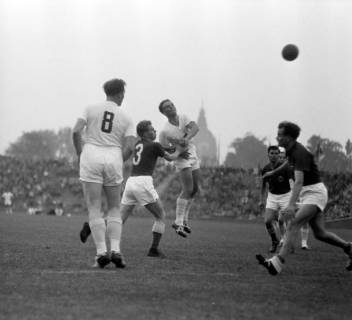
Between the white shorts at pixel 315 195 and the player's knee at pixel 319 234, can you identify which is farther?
the player's knee at pixel 319 234

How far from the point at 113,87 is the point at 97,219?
1764 mm

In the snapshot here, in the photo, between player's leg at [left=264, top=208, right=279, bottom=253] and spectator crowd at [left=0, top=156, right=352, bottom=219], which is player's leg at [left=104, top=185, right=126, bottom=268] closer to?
player's leg at [left=264, top=208, right=279, bottom=253]

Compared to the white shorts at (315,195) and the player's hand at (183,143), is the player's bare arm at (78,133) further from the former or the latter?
the player's hand at (183,143)

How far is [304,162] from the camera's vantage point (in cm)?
856

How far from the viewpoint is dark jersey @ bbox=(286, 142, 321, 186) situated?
857cm

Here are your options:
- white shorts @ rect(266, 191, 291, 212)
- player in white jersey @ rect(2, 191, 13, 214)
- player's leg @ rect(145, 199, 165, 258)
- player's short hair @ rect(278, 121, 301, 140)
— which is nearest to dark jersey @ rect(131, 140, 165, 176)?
player's leg @ rect(145, 199, 165, 258)

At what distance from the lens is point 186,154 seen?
1257 cm

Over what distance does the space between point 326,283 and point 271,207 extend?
645 cm

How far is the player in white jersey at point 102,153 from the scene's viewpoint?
845cm

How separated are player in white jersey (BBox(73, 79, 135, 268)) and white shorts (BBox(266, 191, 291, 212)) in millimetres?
6031

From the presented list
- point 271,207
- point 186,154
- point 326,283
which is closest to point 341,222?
point 271,207

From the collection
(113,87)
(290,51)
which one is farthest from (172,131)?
(113,87)

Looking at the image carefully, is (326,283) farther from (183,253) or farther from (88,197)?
(183,253)

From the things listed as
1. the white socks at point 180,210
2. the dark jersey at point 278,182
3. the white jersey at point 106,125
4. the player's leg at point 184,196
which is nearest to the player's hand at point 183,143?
the player's leg at point 184,196
